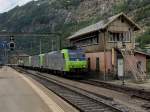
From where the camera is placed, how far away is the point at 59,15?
16575cm

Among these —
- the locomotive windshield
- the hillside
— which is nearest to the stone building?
the locomotive windshield

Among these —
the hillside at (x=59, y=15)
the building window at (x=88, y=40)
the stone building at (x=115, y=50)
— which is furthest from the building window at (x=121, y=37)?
the hillside at (x=59, y=15)

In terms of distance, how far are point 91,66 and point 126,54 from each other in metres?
7.09

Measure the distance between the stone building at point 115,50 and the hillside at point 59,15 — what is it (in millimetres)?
67139

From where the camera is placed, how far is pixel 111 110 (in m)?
17.4

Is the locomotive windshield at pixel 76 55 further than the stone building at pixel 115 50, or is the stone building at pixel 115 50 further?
the locomotive windshield at pixel 76 55

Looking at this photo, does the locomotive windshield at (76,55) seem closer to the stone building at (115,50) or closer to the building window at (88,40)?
the stone building at (115,50)

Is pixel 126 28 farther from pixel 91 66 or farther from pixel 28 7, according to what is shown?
pixel 28 7

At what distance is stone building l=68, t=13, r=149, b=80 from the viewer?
43.2 metres

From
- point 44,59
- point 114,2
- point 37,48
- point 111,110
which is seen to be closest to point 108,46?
point 44,59

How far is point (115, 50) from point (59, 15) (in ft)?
405

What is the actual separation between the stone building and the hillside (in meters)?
67.1

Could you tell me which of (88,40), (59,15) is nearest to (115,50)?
(88,40)

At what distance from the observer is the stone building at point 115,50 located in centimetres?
4316
